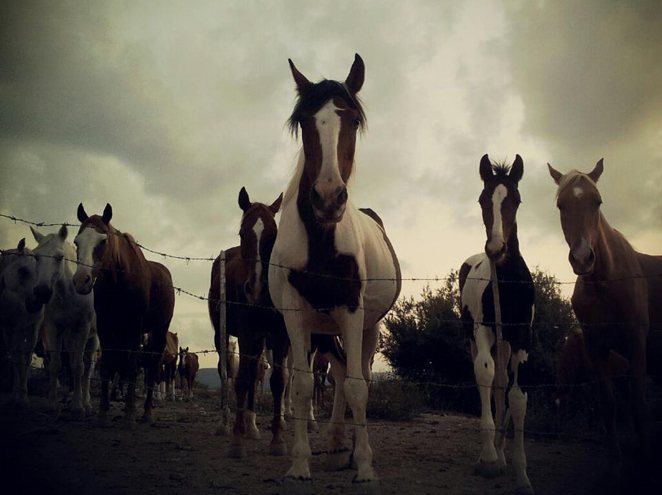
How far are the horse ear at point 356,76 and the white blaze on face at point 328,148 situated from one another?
584mm

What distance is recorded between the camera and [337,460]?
18.1 ft

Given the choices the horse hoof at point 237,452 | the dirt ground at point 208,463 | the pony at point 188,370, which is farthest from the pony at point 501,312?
the pony at point 188,370

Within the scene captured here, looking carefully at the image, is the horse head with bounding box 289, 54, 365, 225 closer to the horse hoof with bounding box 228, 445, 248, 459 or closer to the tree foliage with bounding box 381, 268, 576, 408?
the horse hoof with bounding box 228, 445, 248, 459

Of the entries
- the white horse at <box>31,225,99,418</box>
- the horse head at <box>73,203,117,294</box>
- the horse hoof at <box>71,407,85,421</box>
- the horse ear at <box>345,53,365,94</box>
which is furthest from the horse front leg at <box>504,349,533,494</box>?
the white horse at <box>31,225,99,418</box>

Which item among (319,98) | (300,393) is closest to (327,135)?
(319,98)

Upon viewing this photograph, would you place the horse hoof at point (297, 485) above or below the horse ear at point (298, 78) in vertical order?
below

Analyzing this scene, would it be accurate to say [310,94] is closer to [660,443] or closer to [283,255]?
[283,255]

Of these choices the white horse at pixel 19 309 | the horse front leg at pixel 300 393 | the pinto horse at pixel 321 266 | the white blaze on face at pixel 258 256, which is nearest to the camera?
the horse front leg at pixel 300 393

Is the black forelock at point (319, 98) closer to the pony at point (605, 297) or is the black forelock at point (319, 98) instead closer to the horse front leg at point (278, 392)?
the pony at point (605, 297)

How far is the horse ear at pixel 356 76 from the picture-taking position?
497 centimetres

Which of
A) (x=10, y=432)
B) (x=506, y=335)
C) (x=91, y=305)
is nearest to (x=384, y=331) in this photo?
(x=91, y=305)

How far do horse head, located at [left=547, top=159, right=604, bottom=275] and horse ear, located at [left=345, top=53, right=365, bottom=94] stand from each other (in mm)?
2700

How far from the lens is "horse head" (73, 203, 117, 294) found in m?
6.78

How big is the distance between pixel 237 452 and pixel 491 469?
9.67ft
